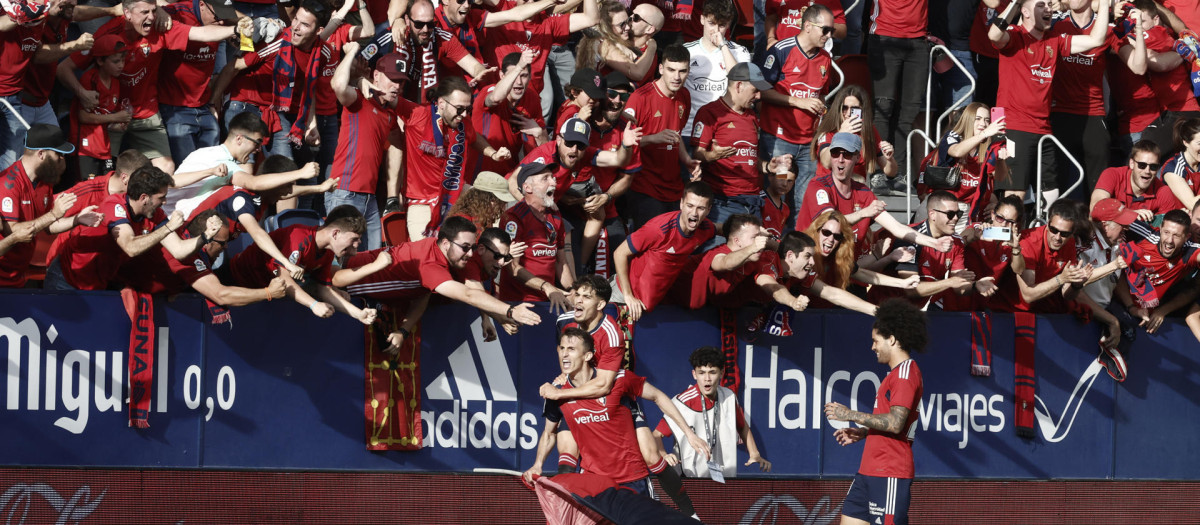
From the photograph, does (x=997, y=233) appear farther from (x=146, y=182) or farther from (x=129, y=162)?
(x=129, y=162)

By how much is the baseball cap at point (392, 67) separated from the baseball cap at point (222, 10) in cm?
176

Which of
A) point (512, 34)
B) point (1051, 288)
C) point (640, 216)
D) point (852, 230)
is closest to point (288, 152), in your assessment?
point (512, 34)

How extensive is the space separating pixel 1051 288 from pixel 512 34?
549 cm

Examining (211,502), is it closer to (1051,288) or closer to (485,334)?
(485,334)

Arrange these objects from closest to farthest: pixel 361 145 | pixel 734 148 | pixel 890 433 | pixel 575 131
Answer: pixel 890 433 → pixel 575 131 → pixel 361 145 → pixel 734 148

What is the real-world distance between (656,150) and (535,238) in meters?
1.84

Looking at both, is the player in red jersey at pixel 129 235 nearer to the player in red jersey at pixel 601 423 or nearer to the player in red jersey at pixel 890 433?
the player in red jersey at pixel 601 423

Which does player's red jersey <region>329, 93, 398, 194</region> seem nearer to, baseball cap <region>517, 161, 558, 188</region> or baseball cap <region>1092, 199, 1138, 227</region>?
baseball cap <region>517, 161, 558, 188</region>

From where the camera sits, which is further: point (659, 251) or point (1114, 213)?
point (1114, 213)

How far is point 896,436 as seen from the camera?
988cm

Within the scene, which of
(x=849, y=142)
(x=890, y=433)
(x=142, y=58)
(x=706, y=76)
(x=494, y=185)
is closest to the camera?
(x=890, y=433)

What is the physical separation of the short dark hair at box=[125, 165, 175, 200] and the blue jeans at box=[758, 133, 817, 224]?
582 cm

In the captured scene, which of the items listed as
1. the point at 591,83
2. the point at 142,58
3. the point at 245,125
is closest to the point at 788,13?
the point at 591,83

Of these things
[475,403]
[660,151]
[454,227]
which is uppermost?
[660,151]
